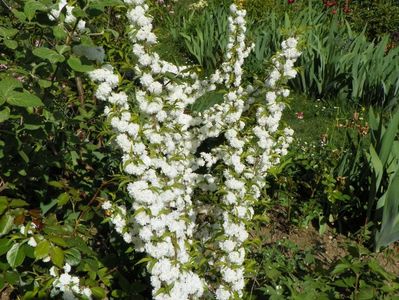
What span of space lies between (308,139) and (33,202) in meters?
2.35

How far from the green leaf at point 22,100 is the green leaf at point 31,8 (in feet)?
0.78

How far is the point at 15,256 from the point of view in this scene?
1.54 metres

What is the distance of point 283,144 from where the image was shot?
2377mm

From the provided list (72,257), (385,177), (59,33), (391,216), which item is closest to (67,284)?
(72,257)

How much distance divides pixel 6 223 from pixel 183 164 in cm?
73

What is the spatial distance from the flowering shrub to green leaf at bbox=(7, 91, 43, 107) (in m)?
0.24

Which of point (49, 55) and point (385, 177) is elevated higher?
point (49, 55)

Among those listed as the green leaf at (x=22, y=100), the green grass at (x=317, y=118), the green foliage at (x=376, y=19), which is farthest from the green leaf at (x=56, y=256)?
the green foliage at (x=376, y=19)

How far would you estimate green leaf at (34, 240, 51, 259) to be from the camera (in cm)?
147

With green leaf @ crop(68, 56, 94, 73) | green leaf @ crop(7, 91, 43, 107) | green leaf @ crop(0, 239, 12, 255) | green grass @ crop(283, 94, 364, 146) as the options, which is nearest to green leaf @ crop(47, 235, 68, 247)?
green leaf @ crop(0, 239, 12, 255)

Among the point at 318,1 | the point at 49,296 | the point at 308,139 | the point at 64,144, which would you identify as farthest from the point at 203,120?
the point at 318,1

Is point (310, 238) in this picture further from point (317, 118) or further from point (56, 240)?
point (56, 240)

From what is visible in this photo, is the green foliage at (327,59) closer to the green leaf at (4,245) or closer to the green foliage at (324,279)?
the green foliage at (324,279)

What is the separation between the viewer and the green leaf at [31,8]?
1.45 meters
